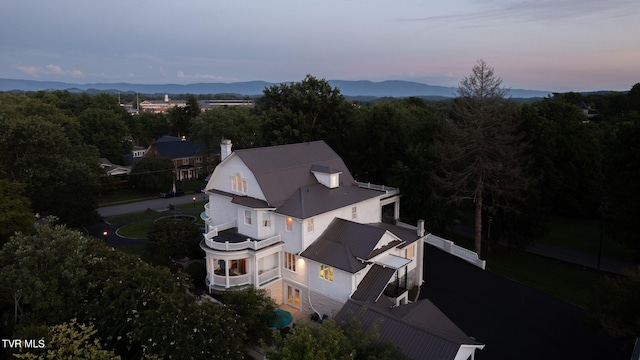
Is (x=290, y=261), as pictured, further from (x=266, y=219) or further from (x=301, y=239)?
(x=266, y=219)

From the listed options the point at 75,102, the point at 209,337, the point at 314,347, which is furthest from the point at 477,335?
the point at 75,102

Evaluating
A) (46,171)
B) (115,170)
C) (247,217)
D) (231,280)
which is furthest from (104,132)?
(231,280)

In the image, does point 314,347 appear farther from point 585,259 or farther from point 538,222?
point 585,259

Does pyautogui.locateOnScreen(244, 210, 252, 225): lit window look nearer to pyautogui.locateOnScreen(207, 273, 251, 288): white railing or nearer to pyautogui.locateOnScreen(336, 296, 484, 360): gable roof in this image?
pyautogui.locateOnScreen(207, 273, 251, 288): white railing

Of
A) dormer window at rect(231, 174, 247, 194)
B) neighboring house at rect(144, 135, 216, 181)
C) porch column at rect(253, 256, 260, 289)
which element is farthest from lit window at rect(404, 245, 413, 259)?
neighboring house at rect(144, 135, 216, 181)

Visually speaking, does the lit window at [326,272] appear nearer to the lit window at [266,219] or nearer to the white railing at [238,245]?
the white railing at [238,245]

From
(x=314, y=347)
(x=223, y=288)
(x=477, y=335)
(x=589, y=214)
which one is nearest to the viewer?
(x=314, y=347)

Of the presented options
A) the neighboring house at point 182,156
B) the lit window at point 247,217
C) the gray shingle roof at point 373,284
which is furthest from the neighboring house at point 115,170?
the gray shingle roof at point 373,284
